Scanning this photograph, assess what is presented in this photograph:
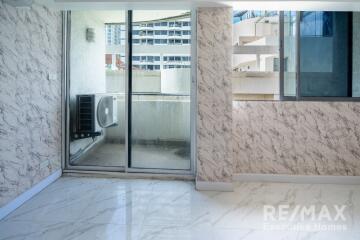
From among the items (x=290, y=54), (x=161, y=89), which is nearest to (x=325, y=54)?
(x=290, y=54)

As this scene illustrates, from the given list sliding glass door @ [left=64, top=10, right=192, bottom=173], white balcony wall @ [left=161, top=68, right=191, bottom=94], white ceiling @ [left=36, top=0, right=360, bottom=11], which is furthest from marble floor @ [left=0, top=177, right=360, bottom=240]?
white ceiling @ [left=36, top=0, right=360, bottom=11]

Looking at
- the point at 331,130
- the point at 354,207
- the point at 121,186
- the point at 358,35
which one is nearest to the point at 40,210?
the point at 121,186

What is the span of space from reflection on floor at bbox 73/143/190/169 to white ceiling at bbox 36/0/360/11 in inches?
76.6

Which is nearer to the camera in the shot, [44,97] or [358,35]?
[44,97]

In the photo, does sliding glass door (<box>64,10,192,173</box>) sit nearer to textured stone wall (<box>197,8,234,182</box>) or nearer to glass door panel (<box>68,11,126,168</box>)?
glass door panel (<box>68,11,126,168</box>)

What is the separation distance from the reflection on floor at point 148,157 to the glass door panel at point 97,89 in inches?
0.6

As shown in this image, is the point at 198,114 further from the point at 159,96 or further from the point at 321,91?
the point at 321,91

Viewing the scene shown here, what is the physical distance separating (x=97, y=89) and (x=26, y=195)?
1794 mm

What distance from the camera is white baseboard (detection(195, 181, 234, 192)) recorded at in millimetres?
3586

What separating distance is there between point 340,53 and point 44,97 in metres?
4.07

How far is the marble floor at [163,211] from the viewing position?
252cm

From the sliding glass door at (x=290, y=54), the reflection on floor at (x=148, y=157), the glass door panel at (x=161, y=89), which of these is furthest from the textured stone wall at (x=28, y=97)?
the sliding glass door at (x=290, y=54)

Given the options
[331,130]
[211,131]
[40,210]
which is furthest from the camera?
[331,130]

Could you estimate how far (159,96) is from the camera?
4168 mm
